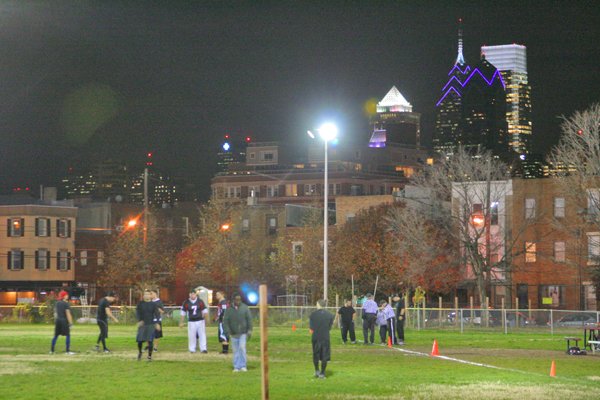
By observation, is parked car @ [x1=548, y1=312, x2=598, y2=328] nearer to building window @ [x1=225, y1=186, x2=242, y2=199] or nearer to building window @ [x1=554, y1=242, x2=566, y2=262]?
building window @ [x1=554, y1=242, x2=566, y2=262]

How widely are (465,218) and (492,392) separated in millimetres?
54235

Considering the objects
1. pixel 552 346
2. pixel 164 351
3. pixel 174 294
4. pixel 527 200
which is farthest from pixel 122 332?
pixel 174 294

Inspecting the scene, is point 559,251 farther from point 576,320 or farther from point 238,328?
point 238,328

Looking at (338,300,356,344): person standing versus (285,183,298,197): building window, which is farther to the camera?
(285,183,298,197): building window

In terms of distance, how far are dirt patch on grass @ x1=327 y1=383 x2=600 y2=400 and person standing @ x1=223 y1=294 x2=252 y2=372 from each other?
535cm

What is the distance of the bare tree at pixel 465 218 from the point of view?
257 feet

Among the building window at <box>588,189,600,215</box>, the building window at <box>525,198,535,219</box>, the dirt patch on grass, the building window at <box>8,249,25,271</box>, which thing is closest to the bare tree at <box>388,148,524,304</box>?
the building window at <box>525,198,535,219</box>

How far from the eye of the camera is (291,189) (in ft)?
545

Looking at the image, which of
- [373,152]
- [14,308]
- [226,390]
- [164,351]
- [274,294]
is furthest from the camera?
[373,152]

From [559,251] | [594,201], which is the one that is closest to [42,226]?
[559,251]

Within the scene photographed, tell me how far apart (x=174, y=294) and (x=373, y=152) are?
73727 mm

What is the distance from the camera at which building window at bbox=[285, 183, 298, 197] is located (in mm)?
165625

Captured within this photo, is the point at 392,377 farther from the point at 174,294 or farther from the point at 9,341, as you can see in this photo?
the point at 174,294

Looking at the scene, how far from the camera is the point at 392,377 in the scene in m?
27.0
